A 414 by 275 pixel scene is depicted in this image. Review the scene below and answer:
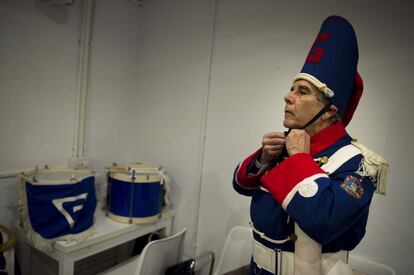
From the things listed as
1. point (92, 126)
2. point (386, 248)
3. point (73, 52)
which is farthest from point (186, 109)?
point (386, 248)

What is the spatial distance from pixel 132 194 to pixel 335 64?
1.41 metres

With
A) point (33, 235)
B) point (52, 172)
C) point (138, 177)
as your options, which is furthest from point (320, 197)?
point (52, 172)

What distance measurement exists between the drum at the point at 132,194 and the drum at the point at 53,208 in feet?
0.84

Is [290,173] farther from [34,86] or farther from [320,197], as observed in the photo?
[34,86]

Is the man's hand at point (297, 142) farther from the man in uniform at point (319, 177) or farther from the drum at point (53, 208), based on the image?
the drum at point (53, 208)

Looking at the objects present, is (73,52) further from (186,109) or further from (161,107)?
(186,109)

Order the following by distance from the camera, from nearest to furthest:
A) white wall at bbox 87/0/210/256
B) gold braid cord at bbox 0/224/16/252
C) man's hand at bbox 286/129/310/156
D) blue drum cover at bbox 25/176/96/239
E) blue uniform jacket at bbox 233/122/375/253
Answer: blue uniform jacket at bbox 233/122/375/253, man's hand at bbox 286/129/310/156, gold braid cord at bbox 0/224/16/252, blue drum cover at bbox 25/176/96/239, white wall at bbox 87/0/210/256

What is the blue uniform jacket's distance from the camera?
76cm

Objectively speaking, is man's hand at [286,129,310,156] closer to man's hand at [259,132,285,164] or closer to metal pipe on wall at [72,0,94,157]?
man's hand at [259,132,285,164]

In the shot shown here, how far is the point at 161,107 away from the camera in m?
2.24

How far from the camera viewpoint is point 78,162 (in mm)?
1998

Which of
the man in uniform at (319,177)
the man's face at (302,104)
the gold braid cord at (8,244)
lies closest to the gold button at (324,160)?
the man in uniform at (319,177)

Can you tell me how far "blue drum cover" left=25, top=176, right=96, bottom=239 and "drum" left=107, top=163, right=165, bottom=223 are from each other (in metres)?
0.28

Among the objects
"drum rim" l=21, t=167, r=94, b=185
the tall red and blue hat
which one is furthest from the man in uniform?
"drum rim" l=21, t=167, r=94, b=185
